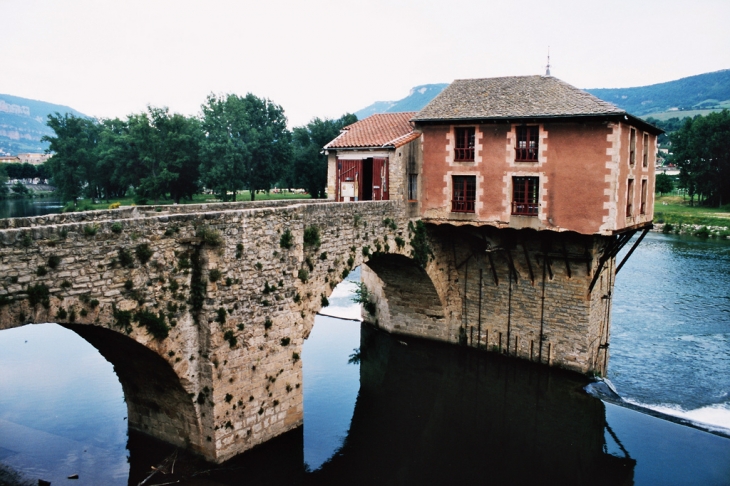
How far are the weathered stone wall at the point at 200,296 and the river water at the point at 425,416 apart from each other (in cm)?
104

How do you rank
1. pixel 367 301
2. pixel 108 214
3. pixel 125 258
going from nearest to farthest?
pixel 125 258 < pixel 108 214 < pixel 367 301

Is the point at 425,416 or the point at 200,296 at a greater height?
the point at 200,296

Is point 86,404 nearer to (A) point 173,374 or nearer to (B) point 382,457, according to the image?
(A) point 173,374

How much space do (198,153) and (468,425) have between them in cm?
4130

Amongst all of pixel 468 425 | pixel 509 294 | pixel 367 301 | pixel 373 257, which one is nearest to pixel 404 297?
pixel 367 301

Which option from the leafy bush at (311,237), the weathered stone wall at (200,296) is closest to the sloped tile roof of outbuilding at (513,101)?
the weathered stone wall at (200,296)

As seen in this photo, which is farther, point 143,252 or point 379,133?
point 379,133

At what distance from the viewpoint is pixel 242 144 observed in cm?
4772

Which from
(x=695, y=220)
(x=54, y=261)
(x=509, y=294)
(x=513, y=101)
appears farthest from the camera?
(x=695, y=220)

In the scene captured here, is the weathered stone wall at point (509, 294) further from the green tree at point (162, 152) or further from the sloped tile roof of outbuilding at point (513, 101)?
the green tree at point (162, 152)

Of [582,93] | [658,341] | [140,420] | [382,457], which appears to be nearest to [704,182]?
[658,341]

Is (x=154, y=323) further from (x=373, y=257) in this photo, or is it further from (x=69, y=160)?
(x=69, y=160)

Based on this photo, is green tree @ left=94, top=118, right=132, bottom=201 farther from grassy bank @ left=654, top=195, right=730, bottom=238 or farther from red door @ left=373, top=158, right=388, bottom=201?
grassy bank @ left=654, top=195, right=730, bottom=238

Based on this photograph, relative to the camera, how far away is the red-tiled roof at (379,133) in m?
20.3
